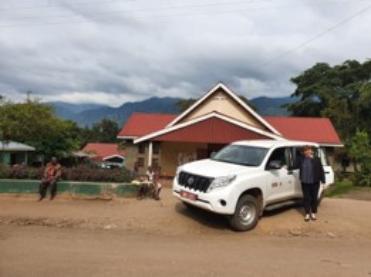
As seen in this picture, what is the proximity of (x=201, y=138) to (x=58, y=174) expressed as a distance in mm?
12952

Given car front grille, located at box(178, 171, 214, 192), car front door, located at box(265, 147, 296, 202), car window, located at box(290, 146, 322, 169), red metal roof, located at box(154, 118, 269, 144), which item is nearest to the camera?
car front grille, located at box(178, 171, 214, 192)

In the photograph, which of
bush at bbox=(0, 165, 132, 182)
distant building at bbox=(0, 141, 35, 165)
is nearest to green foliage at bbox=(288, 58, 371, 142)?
distant building at bbox=(0, 141, 35, 165)

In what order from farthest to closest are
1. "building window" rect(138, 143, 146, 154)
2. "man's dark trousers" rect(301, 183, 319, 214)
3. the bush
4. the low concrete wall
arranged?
1. "building window" rect(138, 143, 146, 154)
2. the bush
3. the low concrete wall
4. "man's dark trousers" rect(301, 183, 319, 214)

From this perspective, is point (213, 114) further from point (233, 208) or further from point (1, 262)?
point (1, 262)

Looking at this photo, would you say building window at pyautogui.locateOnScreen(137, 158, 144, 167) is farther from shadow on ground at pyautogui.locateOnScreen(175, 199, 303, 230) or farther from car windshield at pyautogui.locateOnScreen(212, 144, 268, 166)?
car windshield at pyautogui.locateOnScreen(212, 144, 268, 166)

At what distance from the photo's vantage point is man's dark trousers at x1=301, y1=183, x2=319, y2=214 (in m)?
11.8

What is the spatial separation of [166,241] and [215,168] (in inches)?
83.4

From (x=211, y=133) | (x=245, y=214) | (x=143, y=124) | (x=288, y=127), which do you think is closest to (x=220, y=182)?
(x=245, y=214)

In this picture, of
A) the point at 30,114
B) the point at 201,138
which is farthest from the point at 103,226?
the point at 30,114

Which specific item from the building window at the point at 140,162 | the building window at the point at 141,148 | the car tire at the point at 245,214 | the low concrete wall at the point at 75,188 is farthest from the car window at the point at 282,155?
the building window at the point at 141,148

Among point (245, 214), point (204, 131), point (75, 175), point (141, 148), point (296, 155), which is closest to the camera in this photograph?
point (245, 214)

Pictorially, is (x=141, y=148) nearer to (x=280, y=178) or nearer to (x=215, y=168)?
(x=280, y=178)

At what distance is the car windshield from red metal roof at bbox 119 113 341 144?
20.2 metres

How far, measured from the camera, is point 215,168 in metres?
11.0
